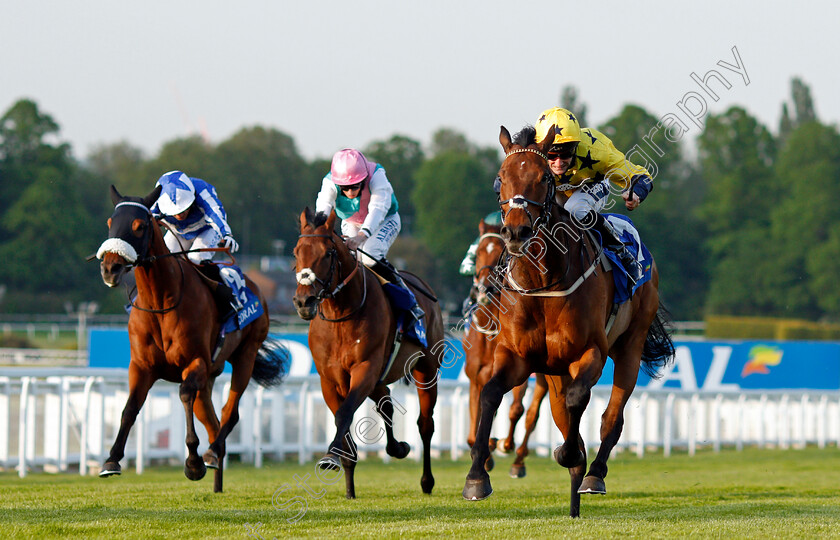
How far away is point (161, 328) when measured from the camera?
7.48m

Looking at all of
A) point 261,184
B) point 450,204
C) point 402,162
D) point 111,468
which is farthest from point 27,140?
point 111,468

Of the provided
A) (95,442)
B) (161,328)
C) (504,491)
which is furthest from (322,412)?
(161,328)

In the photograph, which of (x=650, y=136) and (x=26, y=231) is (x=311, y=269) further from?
(x=26, y=231)

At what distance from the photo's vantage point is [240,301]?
8.45 meters

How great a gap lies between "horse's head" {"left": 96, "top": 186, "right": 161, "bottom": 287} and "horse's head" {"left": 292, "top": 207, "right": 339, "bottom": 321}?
3.29 feet

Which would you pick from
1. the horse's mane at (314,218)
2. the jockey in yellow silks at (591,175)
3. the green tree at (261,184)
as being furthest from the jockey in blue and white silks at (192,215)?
the green tree at (261,184)

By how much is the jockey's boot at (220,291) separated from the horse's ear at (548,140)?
10.1ft

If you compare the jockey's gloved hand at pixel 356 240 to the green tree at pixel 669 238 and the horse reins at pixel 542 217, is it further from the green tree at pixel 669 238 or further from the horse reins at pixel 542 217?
the green tree at pixel 669 238

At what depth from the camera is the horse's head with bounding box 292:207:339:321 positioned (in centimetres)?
667

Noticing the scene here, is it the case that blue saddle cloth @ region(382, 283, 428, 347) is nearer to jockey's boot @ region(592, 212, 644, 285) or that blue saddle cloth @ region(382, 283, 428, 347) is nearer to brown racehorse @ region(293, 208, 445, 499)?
brown racehorse @ region(293, 208, 445, 499)

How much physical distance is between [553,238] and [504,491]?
10.8 feet

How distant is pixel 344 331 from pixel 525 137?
207 centimetres

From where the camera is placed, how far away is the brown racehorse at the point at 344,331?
6.84 m

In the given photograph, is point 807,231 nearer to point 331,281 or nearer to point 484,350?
point 484,350
